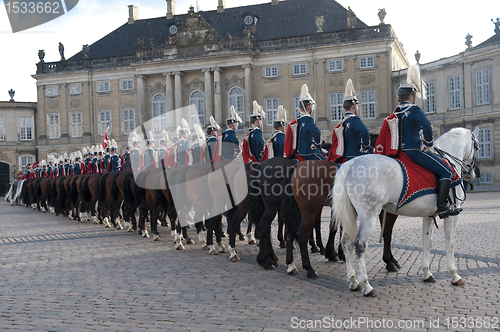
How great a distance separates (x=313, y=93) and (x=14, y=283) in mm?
40395

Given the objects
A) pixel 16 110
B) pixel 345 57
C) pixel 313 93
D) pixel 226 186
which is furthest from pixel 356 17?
pixel 226 186

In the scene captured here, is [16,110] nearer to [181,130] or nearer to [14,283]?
[181,130]

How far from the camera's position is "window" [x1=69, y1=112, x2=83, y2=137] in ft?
176

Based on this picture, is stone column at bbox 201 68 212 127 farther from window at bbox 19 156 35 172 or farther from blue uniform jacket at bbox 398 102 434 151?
blue uniform jacket at bbox 398 102 434 151

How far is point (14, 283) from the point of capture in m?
7.68

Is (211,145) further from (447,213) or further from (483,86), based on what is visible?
(483,86)

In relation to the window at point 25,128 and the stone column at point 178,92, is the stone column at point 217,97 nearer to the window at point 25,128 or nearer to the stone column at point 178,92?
the stone column at point 178,92

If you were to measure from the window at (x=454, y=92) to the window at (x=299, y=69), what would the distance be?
497 inches

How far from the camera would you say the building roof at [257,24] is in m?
48.5

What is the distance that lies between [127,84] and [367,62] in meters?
23.5

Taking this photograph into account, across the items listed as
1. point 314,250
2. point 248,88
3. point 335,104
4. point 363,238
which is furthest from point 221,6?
point 363,238

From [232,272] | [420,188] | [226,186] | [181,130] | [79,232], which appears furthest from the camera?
[79,232]

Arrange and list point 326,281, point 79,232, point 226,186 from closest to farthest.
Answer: point 326,281, point 226,186, point 79,232

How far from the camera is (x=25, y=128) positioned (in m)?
55.5
